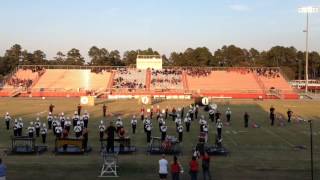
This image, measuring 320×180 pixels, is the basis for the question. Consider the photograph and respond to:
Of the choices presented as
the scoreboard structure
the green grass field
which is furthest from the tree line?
the green grass field

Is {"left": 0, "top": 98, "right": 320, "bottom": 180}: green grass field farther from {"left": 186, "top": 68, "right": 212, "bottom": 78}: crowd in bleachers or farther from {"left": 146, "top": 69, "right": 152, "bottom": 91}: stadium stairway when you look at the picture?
{"left": 186, "top": 68, "right": 212, "bottom": 78}: crowd in bleachers

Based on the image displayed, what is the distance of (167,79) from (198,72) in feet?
21.3

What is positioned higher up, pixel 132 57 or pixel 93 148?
Answer: pixel 132 57

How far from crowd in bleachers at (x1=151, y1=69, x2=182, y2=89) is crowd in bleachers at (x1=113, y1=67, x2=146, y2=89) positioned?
177 centimetres

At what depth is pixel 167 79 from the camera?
7869 centimetres

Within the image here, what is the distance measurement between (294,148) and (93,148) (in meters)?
9.36

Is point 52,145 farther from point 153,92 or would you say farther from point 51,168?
point 153,92

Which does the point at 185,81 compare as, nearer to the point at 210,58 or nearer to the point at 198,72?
the point at 198,72

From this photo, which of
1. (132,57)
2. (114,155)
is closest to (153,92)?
(114,155)

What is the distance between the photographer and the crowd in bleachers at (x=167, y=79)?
247ft

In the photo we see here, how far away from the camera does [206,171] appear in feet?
54.4

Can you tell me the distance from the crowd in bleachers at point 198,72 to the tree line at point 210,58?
1505 inches

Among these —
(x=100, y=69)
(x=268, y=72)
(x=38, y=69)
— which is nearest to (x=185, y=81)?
(x=268, y=72)

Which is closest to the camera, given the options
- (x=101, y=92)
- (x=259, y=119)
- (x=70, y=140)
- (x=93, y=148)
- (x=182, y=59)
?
(x=70, y=140)
